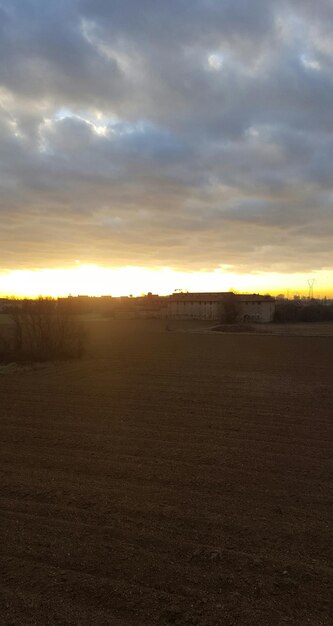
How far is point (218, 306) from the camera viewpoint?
8588cm

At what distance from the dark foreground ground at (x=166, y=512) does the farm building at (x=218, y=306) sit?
231ft

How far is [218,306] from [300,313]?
1664 centimetres

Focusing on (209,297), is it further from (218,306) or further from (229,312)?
(229,312)

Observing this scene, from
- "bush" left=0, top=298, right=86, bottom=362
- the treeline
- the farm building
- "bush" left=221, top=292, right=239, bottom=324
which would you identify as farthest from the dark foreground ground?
the treeline

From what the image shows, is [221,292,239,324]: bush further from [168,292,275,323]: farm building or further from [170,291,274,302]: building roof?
[170,291,274,302]: building roof

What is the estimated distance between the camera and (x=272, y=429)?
9.53 m

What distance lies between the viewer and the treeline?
8978cm

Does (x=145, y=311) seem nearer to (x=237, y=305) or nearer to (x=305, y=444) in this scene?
(x=237, y=305)

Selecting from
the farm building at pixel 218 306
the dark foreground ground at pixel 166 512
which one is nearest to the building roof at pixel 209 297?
the farm building at pixel 218 306

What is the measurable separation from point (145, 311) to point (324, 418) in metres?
89.0

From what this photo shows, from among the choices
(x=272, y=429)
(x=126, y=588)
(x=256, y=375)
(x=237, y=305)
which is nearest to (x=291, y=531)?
(x=126, y=588)

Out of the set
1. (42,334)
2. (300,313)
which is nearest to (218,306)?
(300,313)

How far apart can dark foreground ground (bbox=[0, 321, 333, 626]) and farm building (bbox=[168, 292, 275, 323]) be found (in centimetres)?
7040

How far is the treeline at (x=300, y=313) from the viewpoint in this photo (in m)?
89.8
